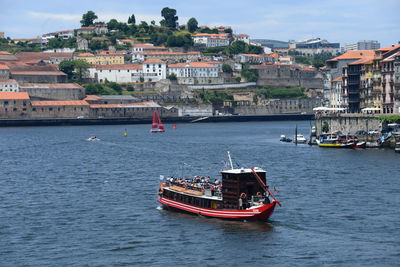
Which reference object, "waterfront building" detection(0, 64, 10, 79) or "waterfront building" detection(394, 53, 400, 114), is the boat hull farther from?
"waterfront building" detection(0, 64, 10, 79)

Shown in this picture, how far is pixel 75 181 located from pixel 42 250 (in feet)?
84.0

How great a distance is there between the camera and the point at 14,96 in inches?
6841

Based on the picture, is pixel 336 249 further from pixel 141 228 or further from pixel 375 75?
pixel 375 75

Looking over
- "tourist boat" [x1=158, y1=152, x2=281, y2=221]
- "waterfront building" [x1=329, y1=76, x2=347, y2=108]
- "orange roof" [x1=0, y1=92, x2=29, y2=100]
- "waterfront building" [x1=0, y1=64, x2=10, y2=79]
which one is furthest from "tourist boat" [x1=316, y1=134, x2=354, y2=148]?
"waterfront building" [x1=0, y1=64, x2=10, y2=79]

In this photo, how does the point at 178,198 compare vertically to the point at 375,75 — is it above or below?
below

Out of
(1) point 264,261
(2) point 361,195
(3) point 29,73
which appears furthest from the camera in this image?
(3) point 29,73

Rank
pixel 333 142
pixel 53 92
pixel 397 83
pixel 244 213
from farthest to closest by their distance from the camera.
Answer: pixel 53 92 → pixel 397 83 → pixel 333 142 → pixel 244 213

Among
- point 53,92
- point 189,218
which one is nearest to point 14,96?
point 53,92

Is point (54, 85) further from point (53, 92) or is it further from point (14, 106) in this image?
point (14, 106)

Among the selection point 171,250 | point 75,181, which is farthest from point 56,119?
point 171,250

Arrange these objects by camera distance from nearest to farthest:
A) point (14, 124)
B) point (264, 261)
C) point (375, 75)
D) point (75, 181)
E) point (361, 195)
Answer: point (264, 261), point (361, 195), point (75, 181), point (375, 75), point (14, 124)

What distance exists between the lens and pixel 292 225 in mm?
44594

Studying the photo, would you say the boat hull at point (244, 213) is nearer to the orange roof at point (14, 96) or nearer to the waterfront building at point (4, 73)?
the orange roof at point (14, 96)

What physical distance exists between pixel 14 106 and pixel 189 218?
130312 mm
